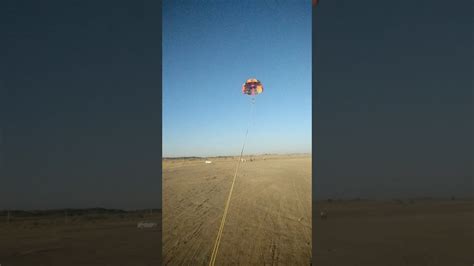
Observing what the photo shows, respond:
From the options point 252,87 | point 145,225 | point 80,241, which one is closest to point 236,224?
point 252,87

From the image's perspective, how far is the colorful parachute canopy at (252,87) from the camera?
5.92m

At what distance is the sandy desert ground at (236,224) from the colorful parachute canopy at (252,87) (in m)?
1.34

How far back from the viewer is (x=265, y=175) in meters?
11.6

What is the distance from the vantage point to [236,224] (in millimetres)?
6383

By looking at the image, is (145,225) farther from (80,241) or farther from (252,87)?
(252,87)

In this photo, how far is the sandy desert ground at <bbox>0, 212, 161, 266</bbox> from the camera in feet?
21.6
